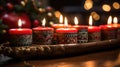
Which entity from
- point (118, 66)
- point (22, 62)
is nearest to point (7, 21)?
point (22, 62)

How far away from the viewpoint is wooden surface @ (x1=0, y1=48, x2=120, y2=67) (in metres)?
0.82

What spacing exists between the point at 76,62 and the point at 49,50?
11 centimetres

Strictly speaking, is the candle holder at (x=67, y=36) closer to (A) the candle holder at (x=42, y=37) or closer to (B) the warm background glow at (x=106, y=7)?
(A) the candle holder at (x=42, y=37)

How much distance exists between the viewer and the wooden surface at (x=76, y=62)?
816 millimetres

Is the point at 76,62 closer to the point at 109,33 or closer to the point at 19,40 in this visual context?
the point at 19,40

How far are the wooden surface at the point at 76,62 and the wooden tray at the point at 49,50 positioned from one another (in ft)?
0.07

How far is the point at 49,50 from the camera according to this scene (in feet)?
2.89

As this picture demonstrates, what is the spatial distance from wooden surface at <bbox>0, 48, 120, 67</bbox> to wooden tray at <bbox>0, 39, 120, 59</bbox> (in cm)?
2

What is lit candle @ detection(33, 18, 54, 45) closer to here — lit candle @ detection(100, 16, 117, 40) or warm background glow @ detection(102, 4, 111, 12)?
lit candle @ detection(100, 16, 117, 40)

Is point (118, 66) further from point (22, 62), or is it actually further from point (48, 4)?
point (48, 4)

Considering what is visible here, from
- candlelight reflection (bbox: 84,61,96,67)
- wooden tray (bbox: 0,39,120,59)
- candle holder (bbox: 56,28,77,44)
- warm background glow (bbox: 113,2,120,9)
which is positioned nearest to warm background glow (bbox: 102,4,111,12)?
warm background glow (bbox: 113,2,120,9)

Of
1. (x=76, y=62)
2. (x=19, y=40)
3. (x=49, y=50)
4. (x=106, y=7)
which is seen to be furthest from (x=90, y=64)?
(x=106, y=7)

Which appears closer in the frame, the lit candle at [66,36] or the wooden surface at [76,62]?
the wooden surface at [76,62]

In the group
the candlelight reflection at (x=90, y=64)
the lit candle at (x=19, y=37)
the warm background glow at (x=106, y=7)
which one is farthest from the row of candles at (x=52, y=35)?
the warm background glow at (x=106, y=7)
